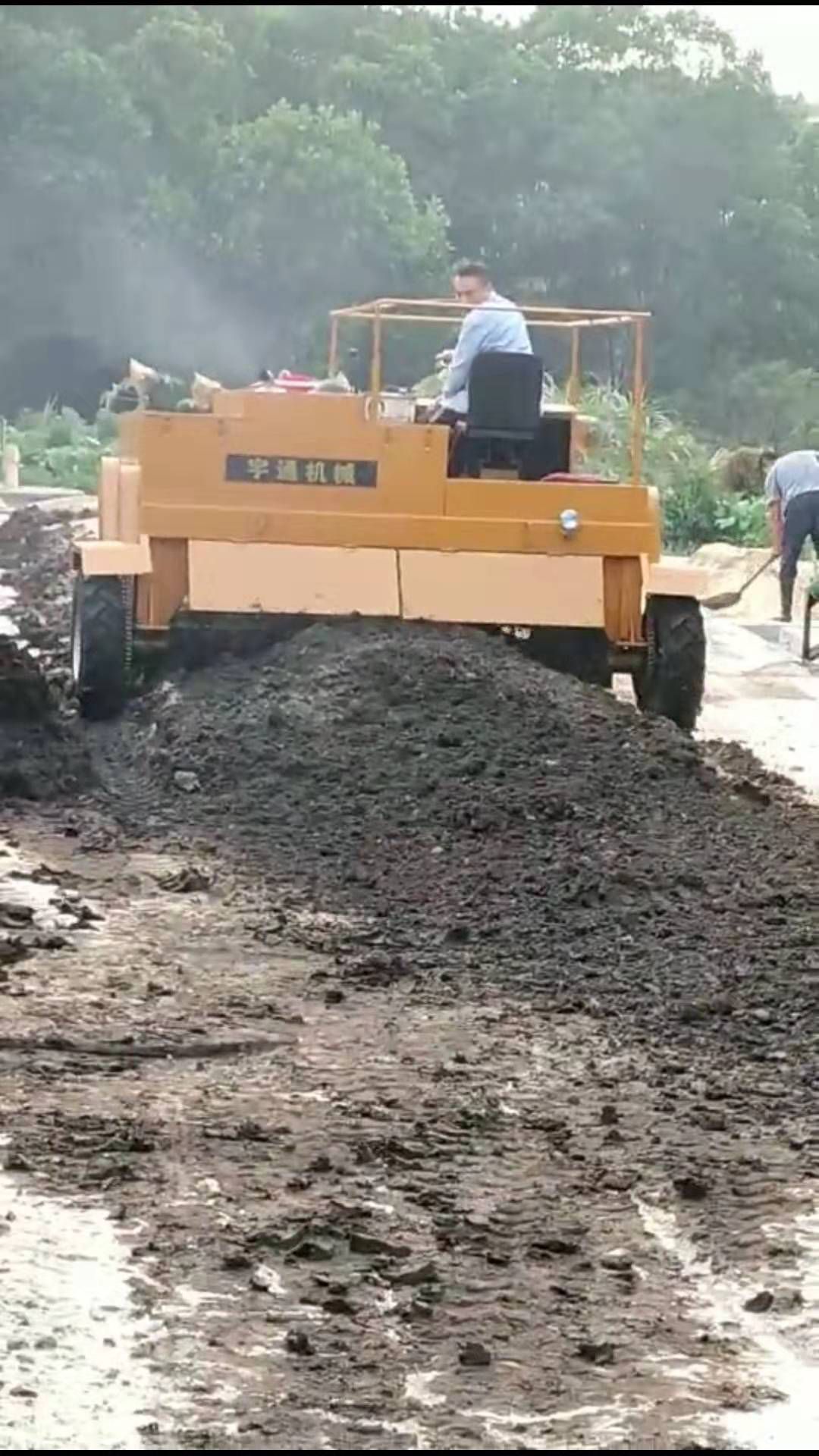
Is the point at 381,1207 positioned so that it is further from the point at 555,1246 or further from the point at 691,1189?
the point at 691,1189

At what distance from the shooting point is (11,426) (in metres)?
42.8

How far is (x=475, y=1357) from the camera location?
3.92 m

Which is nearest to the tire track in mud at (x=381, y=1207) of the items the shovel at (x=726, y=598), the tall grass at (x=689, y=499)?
the shovel at (x=726, y=598)

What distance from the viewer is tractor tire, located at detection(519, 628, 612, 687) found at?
35.6ft

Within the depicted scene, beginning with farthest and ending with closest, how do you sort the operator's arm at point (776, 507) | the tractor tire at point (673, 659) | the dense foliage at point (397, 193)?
the dense foliage at point (397, 193)
the operator's arm at point (776, 507)
the tractor tire at point (673, 659)

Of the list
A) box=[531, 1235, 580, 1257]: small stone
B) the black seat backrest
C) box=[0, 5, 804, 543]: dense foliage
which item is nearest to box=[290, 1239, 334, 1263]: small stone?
box=[531, 1235, 580, 1257]: small stone

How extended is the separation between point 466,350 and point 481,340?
0.27 ft

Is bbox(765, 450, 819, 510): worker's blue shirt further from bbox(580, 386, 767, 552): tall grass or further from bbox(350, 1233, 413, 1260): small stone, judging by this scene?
bbox(350, 1233, 413, 1260): small stone

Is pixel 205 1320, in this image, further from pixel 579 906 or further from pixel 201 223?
pixel 201 223

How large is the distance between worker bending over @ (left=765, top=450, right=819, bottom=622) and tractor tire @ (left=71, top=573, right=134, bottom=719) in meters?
7.14

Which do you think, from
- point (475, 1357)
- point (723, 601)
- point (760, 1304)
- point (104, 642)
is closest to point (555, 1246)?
point (760, 1304)

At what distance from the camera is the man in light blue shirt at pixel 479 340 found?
11.1 metres

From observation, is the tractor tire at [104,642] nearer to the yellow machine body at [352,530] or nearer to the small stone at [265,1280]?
the yellow machine body at [352,530]

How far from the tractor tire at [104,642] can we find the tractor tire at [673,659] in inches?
90.3
